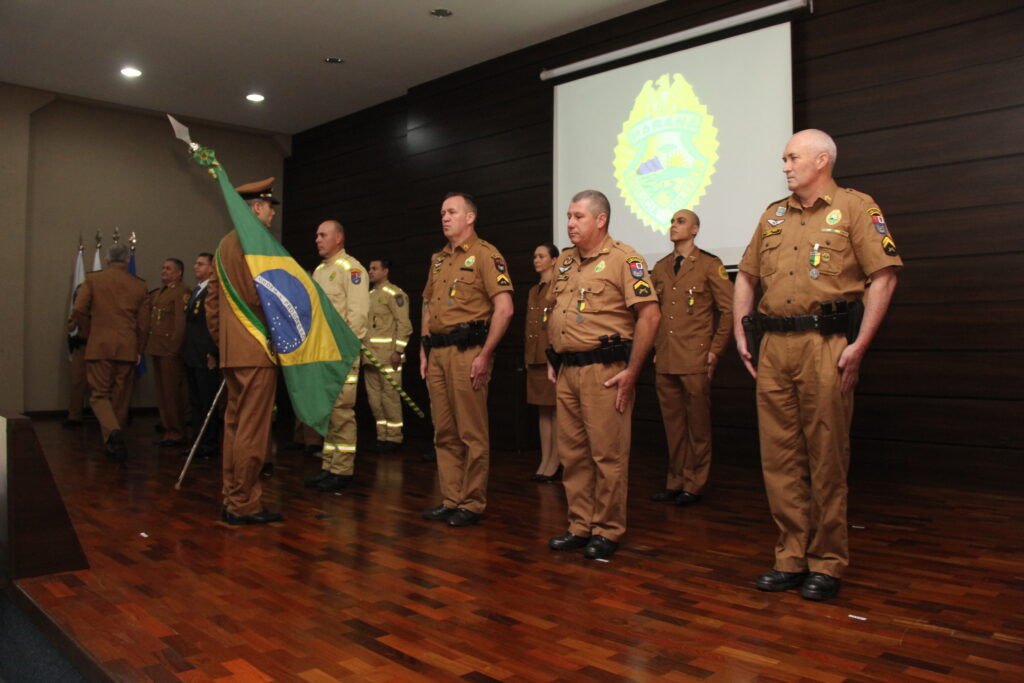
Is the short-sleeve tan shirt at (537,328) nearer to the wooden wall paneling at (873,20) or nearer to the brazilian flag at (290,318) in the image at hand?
the brazilian flag at (290,318)

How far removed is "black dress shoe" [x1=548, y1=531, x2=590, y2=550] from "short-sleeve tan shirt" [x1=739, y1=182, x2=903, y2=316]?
1.23 metres

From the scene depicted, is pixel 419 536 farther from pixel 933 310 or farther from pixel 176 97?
pixel 176 97

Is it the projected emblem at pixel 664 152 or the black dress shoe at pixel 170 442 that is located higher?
the projected emblem at pixel 664 152

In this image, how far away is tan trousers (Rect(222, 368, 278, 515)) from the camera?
3773 mm

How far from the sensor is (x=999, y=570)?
118 inches

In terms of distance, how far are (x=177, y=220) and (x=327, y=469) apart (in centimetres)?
617

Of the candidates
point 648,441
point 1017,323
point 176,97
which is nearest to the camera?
point 1017,323

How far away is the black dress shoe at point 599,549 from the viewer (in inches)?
125

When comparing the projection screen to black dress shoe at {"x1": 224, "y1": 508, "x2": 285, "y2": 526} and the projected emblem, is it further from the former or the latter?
black dress shoe at {"x1": 224, "y1": 508, "x2": 285, "y2": 526}

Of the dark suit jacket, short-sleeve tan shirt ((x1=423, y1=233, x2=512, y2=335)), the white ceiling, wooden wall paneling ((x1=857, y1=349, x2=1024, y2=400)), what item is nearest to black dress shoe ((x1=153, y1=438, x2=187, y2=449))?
the dark suit jacket

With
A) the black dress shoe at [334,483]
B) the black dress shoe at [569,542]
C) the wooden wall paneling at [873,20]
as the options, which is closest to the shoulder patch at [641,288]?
the black dress shoe at [569,542]

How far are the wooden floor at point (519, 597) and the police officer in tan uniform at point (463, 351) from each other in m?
0.25

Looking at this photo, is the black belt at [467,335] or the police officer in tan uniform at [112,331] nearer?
the black belt at [467,335]

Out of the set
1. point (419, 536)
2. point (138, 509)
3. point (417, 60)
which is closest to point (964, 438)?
point (419, 536)
